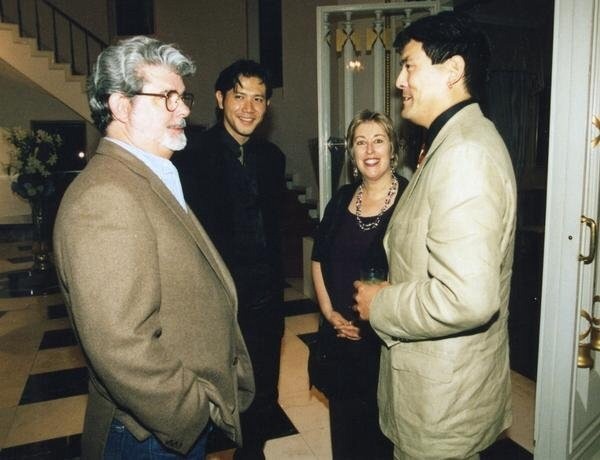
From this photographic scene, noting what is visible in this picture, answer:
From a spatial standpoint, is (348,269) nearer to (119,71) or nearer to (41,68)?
(119,71)

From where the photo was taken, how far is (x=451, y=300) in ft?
3.26

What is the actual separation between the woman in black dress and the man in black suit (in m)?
0.25

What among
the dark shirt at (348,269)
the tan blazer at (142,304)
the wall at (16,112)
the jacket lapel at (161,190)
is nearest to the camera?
the tan blazer at (142,304)

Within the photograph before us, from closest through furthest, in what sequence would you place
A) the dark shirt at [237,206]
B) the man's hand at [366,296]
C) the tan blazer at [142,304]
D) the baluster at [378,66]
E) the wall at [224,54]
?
the tan blazer at [142,304]
the man's hand at [366,296]
the dark shirt at [237,206]
the baluster at [378,66]
the wall at [224,54]

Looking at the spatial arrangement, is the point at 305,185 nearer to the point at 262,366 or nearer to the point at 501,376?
the point at 262,366

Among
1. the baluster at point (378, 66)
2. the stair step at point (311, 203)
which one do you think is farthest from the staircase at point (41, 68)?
the baluster at point (378, 66)

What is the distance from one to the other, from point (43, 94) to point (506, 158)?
9707 mm

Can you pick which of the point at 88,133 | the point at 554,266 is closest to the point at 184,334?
the point at 554,266

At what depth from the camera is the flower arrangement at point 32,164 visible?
16.4 ft

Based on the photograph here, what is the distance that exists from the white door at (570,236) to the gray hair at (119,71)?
129cm

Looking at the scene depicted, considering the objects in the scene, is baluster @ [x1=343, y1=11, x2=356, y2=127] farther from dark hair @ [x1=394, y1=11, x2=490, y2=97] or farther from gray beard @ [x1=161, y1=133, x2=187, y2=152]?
gray beard @ [x1=161, y1=133, x2=187, y2=152]

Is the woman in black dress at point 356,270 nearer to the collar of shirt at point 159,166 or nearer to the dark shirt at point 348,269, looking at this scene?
the dark shirt at point 348,269

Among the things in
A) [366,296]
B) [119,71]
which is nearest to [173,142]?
[119,71]

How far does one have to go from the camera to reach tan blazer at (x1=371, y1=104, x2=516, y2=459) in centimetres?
99
